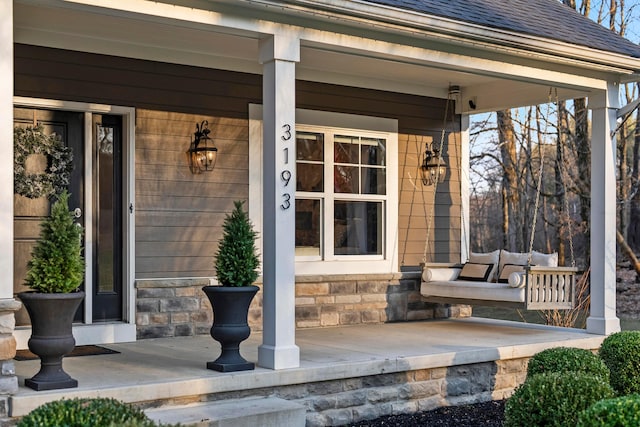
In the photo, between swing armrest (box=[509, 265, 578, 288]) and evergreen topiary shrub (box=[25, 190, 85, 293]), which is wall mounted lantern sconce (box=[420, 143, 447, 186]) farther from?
evergreen topiary shrub (box=[25, 190, 85, 293])

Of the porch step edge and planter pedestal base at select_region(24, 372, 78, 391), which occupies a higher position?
planter pedestal base at select_region(24, 372, 78, 391)

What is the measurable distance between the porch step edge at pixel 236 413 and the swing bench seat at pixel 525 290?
3068 millimetres

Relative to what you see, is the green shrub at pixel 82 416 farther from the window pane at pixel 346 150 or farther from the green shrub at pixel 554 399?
the window pane at pixel 346 150

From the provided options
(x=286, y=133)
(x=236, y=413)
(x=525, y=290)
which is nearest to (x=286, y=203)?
(x=286, y=133)

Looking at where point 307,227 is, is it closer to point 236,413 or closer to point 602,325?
point 602,325

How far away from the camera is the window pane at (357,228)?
27.3 ft

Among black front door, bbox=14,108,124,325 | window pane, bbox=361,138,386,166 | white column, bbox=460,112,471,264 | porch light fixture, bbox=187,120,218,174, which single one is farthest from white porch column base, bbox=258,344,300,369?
white column, bbox=460,112,471,264

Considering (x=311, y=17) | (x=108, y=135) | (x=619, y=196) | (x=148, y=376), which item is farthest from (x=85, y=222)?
(x=619, y=196)

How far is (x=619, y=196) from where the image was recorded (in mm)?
15781

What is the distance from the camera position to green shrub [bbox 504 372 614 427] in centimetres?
443

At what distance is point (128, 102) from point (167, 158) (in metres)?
0.60

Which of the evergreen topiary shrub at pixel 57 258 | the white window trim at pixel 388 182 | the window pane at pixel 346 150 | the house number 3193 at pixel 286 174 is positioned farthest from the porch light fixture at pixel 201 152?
the evergreen topiary shrub at pixel 57 258

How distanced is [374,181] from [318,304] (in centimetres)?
154

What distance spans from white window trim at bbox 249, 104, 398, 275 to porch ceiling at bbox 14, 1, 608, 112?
38cm
